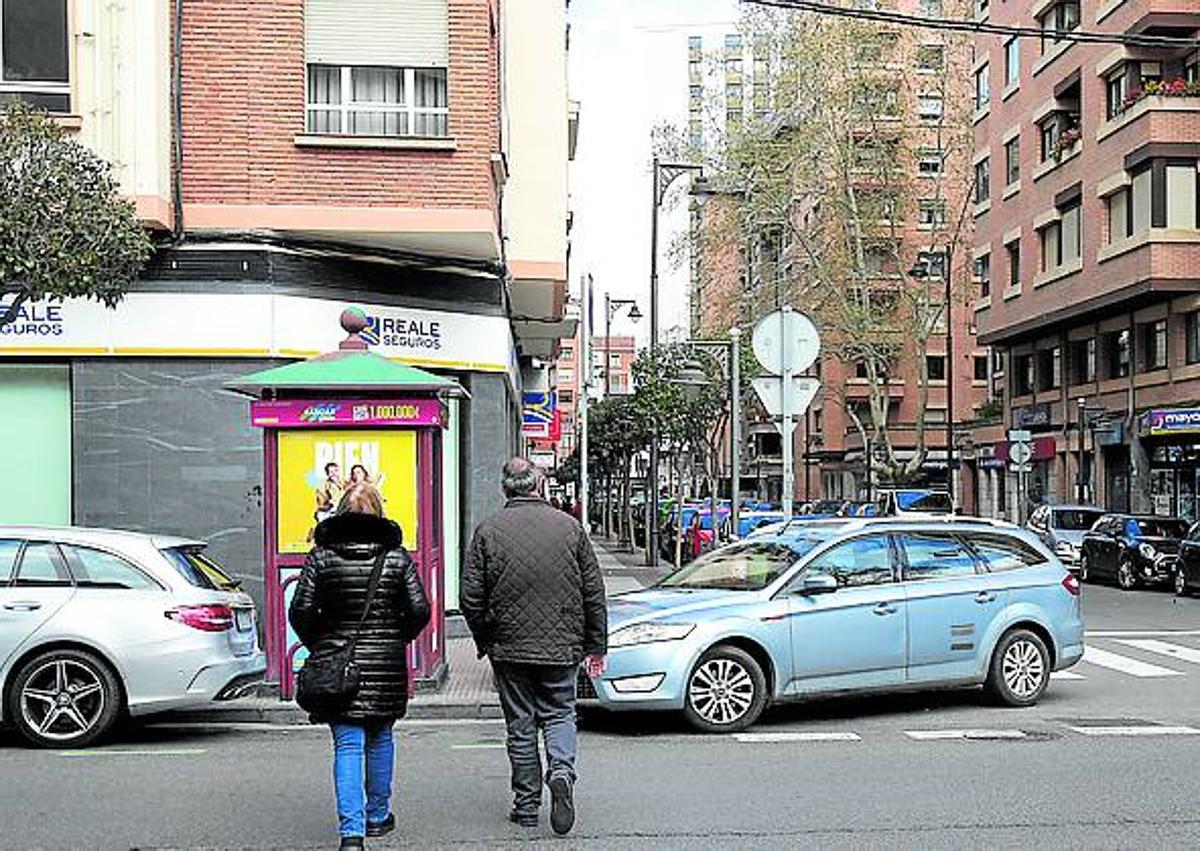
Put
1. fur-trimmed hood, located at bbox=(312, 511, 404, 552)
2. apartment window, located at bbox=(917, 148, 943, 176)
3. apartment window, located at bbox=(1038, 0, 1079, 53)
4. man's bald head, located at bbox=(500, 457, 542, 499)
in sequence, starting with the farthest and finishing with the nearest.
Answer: apartment window, located at bbox=(917, 148, 943, 176)
apartment window, located at bbox=(1038, 0, 1079, 53)
man's bald head, located at bbox=(500, 457, 542, 499)
fur-trimmed hood, located at bbox=(312, 511, 404, 552)

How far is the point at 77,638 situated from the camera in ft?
35.0

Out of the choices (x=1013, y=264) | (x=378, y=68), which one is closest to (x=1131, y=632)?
(x=378, y=68)

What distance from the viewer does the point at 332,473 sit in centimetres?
1233

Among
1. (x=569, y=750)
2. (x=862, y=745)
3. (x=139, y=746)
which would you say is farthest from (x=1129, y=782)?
(x=139, y=746)

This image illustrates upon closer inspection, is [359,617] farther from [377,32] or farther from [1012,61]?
[1012,61]

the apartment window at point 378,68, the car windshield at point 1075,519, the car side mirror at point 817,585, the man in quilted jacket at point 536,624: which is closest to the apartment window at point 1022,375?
the car windshield at point 1075,519

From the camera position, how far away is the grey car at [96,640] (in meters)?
10.7

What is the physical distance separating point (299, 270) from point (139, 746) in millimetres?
6882

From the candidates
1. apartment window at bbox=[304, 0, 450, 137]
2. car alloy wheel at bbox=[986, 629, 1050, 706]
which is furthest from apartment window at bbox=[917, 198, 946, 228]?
car alloy wheel at bbox=[986, 629, 1050, 706]

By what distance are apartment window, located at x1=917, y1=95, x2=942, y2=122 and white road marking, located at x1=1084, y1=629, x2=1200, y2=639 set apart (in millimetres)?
31441

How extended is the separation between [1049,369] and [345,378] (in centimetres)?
4044

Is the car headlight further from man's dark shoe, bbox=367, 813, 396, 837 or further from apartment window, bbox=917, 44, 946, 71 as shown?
apartment window, bbox=917, 44, 946, 71

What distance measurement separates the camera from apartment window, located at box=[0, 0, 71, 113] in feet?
52.6

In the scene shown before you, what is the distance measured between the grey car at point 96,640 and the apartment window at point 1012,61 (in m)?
42.8
